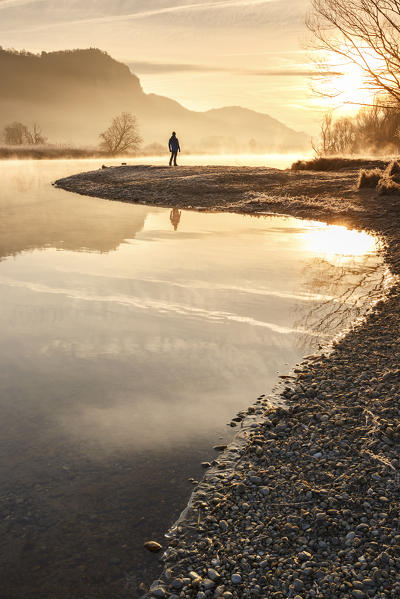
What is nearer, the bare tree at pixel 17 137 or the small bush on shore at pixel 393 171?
the small bush on shore at pixel 393 171

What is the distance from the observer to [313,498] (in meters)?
5.72

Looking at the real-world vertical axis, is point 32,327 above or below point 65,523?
above

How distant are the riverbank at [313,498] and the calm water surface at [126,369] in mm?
454

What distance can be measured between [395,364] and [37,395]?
574 centimetres

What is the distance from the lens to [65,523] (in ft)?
18.0

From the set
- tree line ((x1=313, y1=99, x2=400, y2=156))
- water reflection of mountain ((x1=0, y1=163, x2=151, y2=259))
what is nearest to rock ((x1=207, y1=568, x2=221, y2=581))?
water reflection of mountain ((x1=0, y1=163, x2=151, y2=259))

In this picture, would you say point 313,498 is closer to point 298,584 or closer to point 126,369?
point 298,584

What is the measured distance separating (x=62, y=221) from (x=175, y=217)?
6118 millimetres

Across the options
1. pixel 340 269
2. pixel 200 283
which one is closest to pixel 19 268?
pixel 200 283

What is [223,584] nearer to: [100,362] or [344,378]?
[344,378]

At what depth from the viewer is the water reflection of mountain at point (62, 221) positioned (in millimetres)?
20281

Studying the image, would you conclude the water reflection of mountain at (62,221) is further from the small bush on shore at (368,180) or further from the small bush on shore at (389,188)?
the small bush on shore at (389,188)

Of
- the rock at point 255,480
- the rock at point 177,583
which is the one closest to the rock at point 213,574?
the rock at point 177,583

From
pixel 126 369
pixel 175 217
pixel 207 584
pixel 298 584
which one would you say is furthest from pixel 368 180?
pixel 207 584
